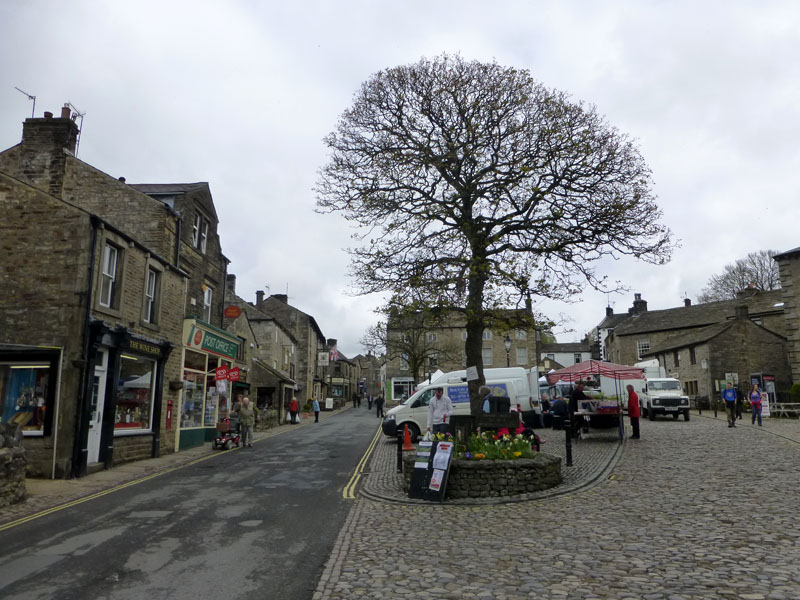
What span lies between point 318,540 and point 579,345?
82.4 m

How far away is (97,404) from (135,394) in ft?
6.52

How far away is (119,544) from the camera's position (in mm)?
7004

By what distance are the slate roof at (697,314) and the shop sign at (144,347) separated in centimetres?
4052

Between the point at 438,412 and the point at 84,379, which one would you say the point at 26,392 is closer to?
the point at 84,379

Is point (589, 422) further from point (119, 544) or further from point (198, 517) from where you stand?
point (119, 544)

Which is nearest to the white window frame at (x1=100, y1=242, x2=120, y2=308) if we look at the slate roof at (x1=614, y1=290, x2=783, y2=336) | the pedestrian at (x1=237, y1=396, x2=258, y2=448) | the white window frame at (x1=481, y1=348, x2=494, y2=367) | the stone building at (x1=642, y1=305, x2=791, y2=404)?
the pedestrian at (x1=237, y1=396, x2=258, y2=448)

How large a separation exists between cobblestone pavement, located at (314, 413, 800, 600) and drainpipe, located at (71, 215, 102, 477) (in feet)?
22.1

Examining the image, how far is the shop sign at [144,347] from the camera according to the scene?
1534 cm

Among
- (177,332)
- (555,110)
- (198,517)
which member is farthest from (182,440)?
(555,110)

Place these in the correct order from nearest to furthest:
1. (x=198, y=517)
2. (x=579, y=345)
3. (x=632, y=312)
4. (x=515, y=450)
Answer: (x=198, y=517) < (x=515, y=450) < (x=632, y=312) < (x=579, y=345)

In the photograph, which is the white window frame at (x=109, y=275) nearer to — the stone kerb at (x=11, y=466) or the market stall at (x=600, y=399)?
the stone kerb at (x=11, y=466)

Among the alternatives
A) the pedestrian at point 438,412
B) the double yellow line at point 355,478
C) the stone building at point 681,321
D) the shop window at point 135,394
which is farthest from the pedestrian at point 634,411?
the stone building at point 681,321

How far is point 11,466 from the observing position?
944 cm

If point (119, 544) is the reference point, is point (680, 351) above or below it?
above
